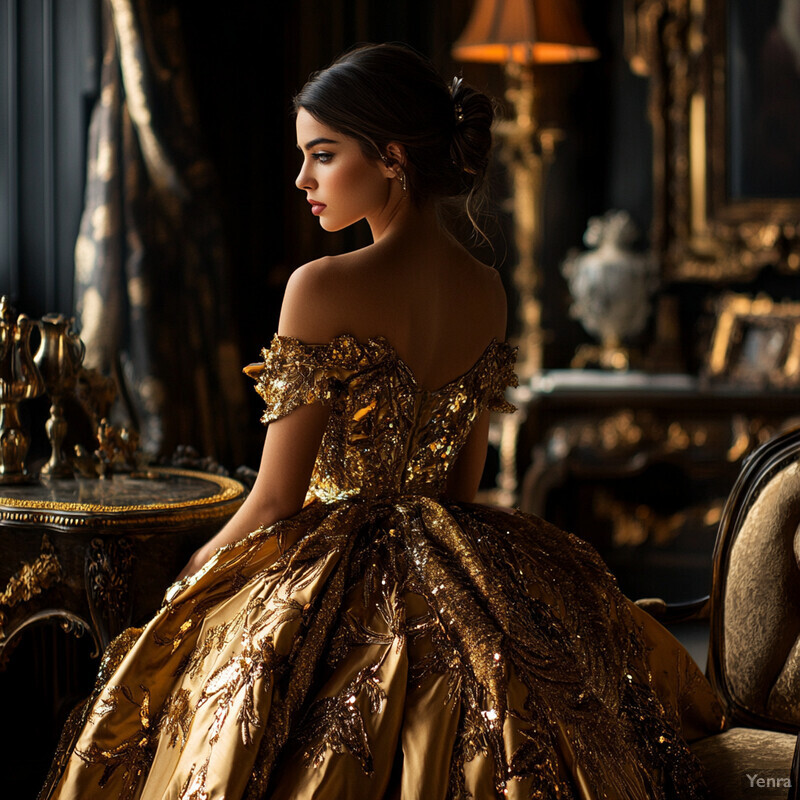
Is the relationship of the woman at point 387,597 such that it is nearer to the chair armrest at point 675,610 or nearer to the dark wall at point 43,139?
the chair armrest at point 675,610

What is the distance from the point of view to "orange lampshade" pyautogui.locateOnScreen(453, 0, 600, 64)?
4.20 metres

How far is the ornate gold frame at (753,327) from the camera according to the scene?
437 centimetres

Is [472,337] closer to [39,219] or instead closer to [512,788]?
[512,788]

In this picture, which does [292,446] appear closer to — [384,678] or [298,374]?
[298,374]

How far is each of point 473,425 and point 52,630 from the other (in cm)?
138

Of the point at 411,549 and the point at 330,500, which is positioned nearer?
the point at 411,549

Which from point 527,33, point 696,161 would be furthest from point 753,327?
point 527,33

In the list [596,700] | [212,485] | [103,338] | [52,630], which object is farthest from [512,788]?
[103,338]

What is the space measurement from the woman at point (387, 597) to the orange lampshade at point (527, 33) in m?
2.53

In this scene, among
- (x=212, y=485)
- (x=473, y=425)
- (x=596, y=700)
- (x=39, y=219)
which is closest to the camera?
(x=596, y=700)

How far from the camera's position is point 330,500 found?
70.8 inches

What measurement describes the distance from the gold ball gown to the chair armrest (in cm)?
22

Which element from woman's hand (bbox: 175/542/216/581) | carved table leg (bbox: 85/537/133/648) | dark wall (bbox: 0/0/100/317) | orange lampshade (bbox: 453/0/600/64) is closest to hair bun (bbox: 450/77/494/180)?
woman's hand (bbox: 175/542/216/581)

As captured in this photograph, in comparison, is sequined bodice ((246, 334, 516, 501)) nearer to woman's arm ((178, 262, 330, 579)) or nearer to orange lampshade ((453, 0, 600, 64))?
woman's arm ((178, 262, 330, 579))
